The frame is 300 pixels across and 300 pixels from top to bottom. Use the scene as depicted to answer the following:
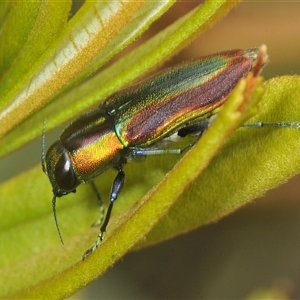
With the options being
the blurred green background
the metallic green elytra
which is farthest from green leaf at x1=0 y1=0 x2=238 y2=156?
the blurred green background

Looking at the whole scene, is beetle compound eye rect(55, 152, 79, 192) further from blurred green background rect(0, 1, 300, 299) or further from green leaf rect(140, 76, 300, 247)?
blurred green background rect(0, 1, 300, 299)

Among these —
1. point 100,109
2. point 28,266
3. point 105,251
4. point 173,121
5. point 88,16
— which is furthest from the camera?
point 100,109

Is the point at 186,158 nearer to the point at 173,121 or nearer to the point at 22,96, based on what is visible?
the point at 22,96

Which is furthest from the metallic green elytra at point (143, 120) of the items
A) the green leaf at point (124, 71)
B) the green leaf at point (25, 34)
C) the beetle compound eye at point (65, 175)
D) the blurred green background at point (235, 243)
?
the blurred green background at point (235, 243)

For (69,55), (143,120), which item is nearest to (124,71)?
(143,120)

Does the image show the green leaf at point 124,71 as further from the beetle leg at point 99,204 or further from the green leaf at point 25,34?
the beetle leg at point 99,204

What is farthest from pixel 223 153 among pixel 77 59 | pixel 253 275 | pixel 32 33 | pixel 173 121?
pixel 253 275
